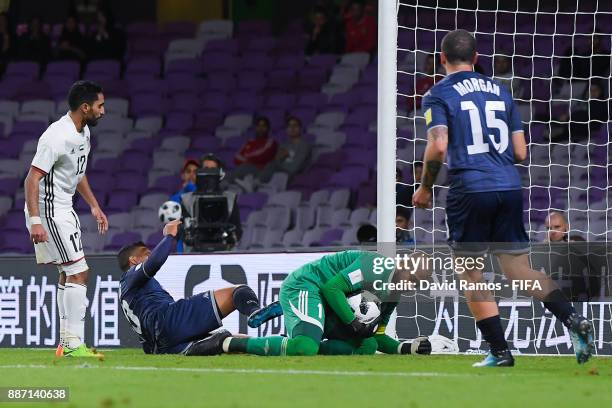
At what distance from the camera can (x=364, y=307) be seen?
10125mm

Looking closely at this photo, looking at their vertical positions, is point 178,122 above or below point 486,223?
above

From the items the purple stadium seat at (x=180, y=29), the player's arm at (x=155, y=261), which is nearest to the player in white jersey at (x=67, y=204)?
the player's arm at (x=155, y=261)

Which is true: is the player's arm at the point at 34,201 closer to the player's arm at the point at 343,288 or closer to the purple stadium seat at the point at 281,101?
the player's arm at the point at 343,288

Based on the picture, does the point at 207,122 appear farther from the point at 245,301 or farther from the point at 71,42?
the point at 245,301

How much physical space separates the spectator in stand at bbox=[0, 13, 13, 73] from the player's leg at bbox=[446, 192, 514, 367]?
14527 mm

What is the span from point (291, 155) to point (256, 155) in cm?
47

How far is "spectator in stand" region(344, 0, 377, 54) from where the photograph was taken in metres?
19.3

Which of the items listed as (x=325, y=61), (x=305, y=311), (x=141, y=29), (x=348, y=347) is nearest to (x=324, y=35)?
(x=325, y=61)

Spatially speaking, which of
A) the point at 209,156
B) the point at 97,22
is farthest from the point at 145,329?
the point at 97,22

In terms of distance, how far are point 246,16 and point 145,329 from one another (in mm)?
12838

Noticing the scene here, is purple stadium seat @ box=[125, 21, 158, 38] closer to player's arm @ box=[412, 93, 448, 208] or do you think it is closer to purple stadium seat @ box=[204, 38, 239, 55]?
purple stadium seat @ box=[204, 38, 239, 55]

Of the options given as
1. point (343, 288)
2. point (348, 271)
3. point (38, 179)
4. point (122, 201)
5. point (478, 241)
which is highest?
point (122, 201)

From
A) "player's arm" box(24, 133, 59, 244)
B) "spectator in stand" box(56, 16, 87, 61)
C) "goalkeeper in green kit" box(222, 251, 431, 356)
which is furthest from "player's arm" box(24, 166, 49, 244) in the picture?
"spectator in stand" box(56, 16, 87, 61)

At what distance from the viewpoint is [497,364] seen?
834 cm
